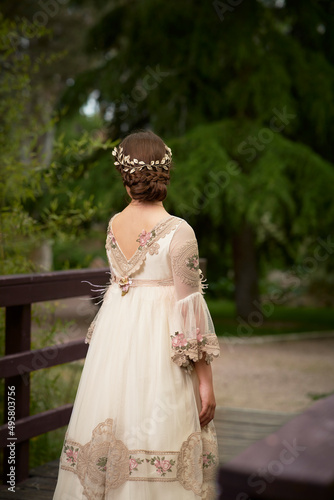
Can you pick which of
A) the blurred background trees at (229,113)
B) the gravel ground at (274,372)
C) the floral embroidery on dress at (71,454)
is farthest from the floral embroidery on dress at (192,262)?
the blurred background trees at (229,113)

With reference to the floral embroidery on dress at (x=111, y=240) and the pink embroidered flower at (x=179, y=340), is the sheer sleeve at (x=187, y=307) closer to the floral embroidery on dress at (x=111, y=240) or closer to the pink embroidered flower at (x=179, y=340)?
the pink embroidered flower at (x=179, y=340)

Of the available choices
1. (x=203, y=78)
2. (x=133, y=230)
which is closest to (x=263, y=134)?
(x=203, y=78)

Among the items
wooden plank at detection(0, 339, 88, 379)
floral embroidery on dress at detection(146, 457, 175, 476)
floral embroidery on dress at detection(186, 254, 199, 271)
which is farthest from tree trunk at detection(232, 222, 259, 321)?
floral embroidery on dress at detection(146, 457, 175, 476)

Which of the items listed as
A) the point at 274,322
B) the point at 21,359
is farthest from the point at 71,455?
the point at 274,322

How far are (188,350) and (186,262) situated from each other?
1.13 ft

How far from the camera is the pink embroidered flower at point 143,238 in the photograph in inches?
113

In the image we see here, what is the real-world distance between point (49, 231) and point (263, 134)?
7.60m

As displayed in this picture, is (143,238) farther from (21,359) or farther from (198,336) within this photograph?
(21,359)

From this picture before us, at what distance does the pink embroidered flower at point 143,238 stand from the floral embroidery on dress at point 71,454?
0.88 meters

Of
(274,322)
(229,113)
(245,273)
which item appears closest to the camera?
(229,113)

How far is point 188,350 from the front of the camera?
277cm

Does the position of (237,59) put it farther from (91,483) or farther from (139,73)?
(91,483)

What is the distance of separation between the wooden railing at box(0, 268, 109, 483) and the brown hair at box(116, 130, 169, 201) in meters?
1.07

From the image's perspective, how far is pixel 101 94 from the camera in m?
14.1
